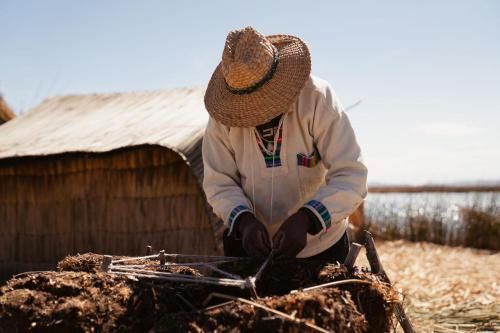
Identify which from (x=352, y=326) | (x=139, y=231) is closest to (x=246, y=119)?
(x=352, y=326)

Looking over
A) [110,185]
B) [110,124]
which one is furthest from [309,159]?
[110,124]

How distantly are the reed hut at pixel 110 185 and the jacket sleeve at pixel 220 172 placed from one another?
3.11m

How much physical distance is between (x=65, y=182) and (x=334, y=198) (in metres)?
→ 5.73

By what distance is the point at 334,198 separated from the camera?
1984 mm

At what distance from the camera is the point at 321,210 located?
1.95 m

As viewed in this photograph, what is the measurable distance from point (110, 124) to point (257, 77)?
18.3 ft

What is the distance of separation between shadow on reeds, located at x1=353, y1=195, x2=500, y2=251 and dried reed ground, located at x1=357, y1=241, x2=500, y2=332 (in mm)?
347

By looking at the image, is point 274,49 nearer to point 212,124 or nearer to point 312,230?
point 212,124

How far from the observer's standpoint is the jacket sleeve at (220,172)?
2.21m

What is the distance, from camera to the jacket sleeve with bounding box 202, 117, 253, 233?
2.21 meters

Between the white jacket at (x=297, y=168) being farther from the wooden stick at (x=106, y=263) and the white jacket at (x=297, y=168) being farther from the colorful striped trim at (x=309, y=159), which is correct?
the wooden stick at (x=106, y=263)

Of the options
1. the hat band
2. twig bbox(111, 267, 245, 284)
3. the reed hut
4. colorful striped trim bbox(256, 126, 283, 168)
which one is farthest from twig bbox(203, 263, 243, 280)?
the reed hut

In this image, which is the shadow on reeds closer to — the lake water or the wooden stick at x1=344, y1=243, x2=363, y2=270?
the lake water

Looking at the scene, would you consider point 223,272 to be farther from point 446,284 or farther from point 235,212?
point 446,284
